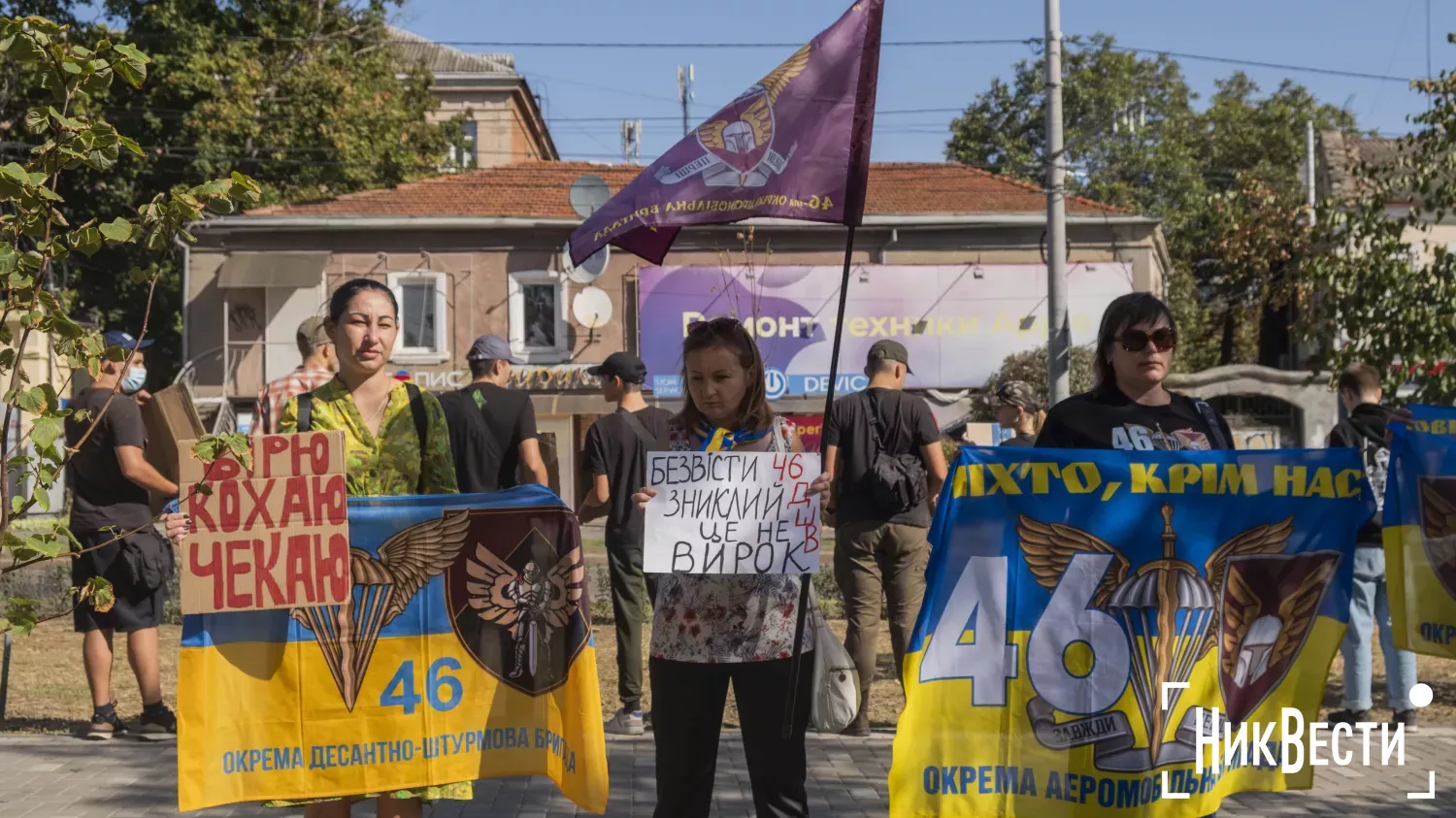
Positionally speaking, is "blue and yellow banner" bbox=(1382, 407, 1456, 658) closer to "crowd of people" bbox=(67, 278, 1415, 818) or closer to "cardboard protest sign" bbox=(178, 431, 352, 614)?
"crowd of people" bbox=(67, 278, 1415, 818)

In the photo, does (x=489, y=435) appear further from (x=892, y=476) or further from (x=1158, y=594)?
(x=1158, y=594)

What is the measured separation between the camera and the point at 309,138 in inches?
1420

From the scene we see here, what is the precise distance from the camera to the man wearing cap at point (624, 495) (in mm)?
8352

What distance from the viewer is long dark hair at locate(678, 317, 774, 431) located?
4.60 metres

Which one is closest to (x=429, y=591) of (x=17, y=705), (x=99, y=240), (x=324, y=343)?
(x=99, y=240)

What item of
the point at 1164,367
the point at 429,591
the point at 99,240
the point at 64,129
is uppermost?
the point at 64,129

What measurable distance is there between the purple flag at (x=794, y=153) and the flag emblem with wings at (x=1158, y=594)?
1334 mm

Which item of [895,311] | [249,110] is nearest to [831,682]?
[895,311]

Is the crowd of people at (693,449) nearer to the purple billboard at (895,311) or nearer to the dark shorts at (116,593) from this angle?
the dark shorts at (116,593)

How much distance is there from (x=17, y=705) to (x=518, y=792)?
4.39 meters

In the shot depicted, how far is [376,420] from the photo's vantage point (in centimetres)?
471

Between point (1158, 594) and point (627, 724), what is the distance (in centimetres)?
419

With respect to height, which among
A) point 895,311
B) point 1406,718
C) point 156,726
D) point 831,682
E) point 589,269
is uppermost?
point 589,269

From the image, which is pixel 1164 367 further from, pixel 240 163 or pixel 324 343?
pixel 240 163
